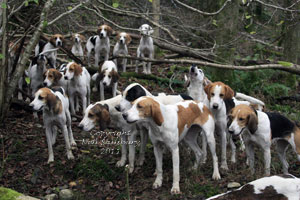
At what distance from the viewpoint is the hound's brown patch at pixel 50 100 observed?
25.0 feet

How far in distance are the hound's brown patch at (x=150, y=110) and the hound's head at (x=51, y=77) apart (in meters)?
4.20

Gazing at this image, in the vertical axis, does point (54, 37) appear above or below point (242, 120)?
above

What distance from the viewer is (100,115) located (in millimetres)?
7438

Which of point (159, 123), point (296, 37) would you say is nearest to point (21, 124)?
point (159, 123)

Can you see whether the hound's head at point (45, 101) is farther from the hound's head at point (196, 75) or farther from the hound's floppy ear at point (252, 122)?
the hound's floppy ear at point (252, 122)

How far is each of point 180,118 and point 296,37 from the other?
882cm

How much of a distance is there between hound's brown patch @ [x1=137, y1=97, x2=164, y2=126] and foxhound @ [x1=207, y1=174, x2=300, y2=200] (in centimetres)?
172

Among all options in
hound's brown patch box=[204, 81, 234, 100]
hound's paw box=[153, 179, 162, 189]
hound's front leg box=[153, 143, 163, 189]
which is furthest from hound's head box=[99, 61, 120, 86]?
hound's paw box=[153, 179, 162, 189]

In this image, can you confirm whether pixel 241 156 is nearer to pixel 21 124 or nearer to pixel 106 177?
pixel 106 177

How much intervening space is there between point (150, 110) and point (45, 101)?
2566 millimetres

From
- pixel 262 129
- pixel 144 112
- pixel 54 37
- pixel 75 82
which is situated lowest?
pixel 262 129

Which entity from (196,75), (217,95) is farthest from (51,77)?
(217,95)

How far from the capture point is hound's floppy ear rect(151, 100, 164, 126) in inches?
243

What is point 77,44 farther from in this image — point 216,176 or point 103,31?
point 216,176
